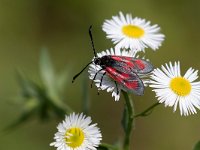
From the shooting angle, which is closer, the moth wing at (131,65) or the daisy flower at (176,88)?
the daisy flower at (176,88)

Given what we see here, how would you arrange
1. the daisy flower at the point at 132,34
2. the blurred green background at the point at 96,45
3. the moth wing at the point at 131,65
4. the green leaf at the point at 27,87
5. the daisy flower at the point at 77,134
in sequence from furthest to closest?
the blurred green background at the point at 96,45 → the green leaf at the point at 27,87 → the daisy flower at the point at 132,34 → the moth wing at the point at 131,65 → the daisy flower at the point at 77,134

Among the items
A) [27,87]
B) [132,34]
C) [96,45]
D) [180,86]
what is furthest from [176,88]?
[96,45]

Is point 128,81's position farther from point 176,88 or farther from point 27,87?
point 27,87

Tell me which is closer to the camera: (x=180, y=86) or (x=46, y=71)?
(x=180, y=86)

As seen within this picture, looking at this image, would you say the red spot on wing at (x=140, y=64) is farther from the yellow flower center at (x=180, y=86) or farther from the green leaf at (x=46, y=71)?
the green leaf at (x=46, y=71)

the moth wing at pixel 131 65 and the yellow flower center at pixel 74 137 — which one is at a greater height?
the moth wing at pixel 131 65

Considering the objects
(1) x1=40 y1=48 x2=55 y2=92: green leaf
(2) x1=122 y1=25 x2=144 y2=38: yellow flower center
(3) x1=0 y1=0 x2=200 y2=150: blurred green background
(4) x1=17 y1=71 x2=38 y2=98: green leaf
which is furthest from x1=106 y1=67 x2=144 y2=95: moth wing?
(3) x1=0 y1=0 x2=200 y2=150: blurred green background

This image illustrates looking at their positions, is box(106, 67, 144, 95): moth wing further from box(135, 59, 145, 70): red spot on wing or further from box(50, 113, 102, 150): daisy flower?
box(50, 113, 102, 150): daisy flower

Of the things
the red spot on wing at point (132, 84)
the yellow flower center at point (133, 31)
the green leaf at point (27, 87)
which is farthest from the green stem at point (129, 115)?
the green leaf at point (27, 87)
